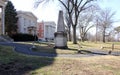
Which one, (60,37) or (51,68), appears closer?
(51,68)

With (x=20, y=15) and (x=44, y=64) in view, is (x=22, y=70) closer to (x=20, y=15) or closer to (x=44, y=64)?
(x=44, y=64)

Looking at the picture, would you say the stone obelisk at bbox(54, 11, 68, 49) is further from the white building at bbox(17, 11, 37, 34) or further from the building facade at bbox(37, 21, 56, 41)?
the building facade at bbox(37, 21, 56, 41)

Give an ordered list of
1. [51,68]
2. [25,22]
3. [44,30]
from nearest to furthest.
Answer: [51,68]
[25,22]
[44,30]

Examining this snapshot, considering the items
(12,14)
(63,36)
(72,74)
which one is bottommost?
(72,74)

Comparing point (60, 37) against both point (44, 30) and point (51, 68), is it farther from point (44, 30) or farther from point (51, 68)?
point (44, 30)

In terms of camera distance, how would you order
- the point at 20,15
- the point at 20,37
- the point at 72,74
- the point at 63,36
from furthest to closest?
the point at 20,15 < the point at 20,37 < the point at 63,36 < the point at 72,74

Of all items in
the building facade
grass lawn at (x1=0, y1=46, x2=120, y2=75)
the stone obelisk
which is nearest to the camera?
grass lawn at (x1=0, y1=46, x2=120, y2=75)

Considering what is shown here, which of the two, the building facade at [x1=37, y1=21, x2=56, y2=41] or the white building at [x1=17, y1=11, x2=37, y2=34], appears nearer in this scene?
the white building at [x1=17, y1=11, x2=37, y2=34]

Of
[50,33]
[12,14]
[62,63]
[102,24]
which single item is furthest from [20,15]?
[62,63]

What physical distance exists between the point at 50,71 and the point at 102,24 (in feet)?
243

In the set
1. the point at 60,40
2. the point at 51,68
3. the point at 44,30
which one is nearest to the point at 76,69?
the point at 51,68

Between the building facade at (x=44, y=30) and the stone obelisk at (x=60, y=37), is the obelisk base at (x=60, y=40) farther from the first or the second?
the building facade at (x=44, y=30)

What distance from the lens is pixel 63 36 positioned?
84.2ft

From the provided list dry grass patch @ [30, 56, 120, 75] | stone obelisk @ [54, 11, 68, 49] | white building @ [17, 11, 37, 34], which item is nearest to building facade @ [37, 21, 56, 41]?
white building @ [17, 11, 37, 34]
